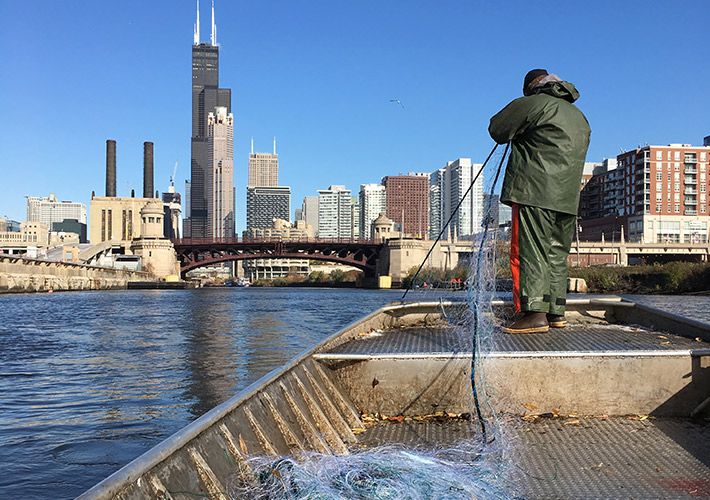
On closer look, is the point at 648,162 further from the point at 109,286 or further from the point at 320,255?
the point at 109,286

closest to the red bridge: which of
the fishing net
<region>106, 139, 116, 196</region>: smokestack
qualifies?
<region>106, 139, 116, 196</region>: smokestack

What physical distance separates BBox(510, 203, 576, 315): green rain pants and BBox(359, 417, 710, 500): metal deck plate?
1.09 m

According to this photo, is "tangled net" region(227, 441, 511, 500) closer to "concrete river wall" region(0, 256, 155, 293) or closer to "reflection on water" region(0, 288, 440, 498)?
"reflection on water" region(0, 288, 440, 498)

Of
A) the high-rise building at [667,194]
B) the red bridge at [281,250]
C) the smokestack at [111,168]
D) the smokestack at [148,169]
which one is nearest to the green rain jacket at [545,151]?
the red bridge at [281,250]

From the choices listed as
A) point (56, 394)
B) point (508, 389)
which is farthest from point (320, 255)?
point (508, 389)

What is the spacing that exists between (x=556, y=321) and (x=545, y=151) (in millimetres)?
1366

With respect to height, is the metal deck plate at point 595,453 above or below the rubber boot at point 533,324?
below

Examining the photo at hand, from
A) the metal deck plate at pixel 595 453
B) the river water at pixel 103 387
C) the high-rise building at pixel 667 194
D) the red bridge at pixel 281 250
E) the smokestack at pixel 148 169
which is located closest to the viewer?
the metal deck plate at pixel 595 453

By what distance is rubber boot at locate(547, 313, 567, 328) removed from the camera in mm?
4691

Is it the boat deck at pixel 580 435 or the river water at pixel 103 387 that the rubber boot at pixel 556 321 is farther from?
the river water at pixel 103 387

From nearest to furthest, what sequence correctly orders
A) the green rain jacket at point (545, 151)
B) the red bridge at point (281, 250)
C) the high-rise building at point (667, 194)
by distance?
the green rain jacket at point (545, 151), the red bridge at point (281, 250), the high-rise building at point (667, 194)

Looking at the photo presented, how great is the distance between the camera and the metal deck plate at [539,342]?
3.70m

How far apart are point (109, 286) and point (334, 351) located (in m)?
76.8

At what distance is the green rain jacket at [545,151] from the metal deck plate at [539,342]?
0.92 meters
